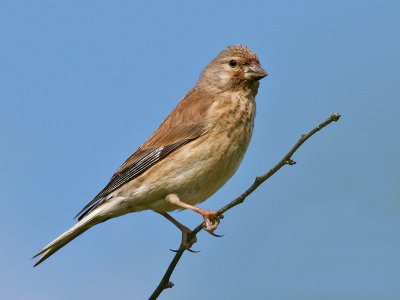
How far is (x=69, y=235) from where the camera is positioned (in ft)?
17.3

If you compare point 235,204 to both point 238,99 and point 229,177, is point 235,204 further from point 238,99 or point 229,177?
point 238,99

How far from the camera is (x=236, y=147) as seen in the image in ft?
18.6

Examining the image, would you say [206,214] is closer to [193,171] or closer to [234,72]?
[193,171]

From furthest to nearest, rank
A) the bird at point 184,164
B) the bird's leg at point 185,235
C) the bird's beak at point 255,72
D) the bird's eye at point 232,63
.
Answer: the bird's eye at point 232,63
the bird's beak at point 255,72
the bird at point 184,164
the bird's leg at point 185,235

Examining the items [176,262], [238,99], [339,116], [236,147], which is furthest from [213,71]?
[339,116]

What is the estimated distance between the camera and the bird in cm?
559

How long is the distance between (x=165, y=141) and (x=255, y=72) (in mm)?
1041

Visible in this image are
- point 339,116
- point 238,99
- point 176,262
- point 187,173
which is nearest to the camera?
point 339,116

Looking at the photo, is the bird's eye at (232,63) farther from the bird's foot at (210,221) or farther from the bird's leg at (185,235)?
the bird's foot at (210,221)

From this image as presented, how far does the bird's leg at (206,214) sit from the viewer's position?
523cm

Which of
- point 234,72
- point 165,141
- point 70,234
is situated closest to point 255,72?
point 234,72

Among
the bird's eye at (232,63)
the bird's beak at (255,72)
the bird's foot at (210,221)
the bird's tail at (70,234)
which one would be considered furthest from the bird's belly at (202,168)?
the bird's eye at (232,63)

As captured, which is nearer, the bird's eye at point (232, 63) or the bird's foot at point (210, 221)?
the bird's foot at point (210, 221)

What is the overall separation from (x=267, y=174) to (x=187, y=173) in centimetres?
192
